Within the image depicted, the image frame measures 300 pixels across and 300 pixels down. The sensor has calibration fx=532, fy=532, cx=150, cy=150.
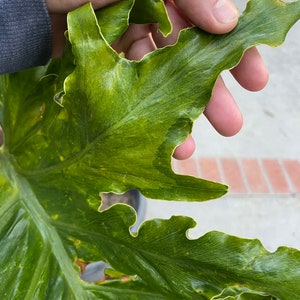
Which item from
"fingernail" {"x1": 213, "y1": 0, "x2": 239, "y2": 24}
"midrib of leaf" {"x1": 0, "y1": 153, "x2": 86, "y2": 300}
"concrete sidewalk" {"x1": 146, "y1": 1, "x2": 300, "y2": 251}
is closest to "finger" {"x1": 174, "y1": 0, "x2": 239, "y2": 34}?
"fingernail" {"x1": 213, "y1": 0, "x2": 239, "y2": 24}

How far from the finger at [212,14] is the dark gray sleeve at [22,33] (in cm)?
16

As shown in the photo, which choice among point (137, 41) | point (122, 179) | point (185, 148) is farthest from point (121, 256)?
point (137, 41)

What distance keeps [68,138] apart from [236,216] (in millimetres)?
930

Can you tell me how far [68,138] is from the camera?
2.00 ft

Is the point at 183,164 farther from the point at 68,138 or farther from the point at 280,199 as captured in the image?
the point at 68,138

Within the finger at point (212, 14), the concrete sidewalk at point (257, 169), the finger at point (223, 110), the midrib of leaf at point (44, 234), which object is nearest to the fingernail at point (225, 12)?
the finger at point (212, 14)

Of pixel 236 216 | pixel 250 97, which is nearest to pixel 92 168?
pixel 236 216

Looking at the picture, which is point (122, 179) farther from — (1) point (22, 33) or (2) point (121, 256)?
(1) point (22, 33)

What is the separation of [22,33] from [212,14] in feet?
0.75

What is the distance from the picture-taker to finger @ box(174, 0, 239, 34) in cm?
52

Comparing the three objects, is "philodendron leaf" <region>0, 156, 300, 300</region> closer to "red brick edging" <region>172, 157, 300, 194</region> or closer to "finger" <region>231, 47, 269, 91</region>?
"finger" <region>231, 47, 269, 91</region>

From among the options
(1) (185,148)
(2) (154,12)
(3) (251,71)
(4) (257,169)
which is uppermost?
(2) (154,12)

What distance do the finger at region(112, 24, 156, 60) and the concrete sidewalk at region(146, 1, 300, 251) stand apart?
0.74 meters

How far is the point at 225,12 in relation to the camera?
54 cm
